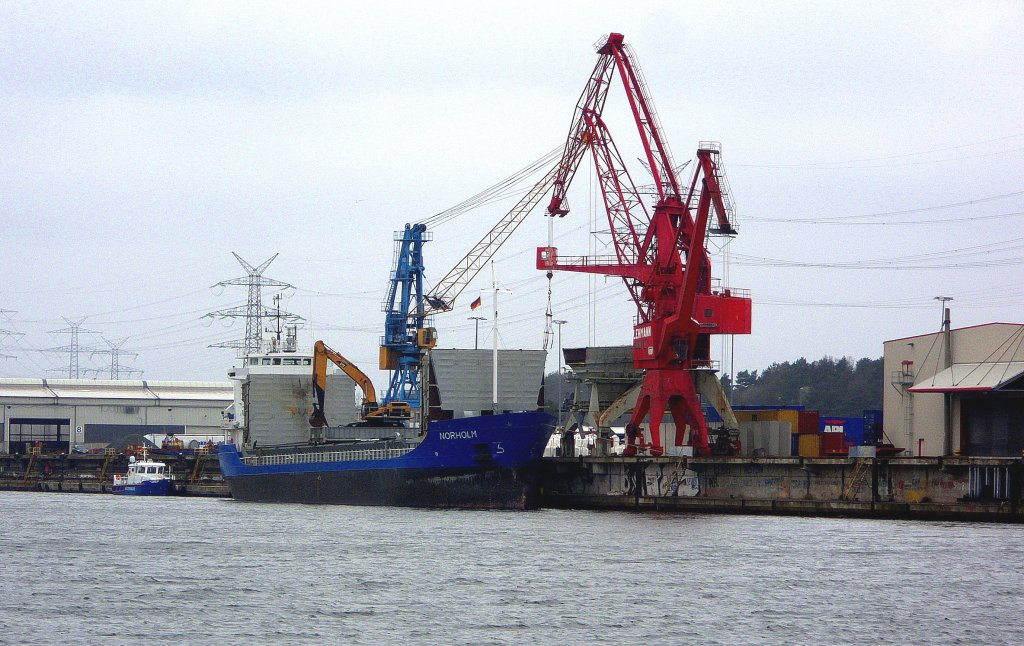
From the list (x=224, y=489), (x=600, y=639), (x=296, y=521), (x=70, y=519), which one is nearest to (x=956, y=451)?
(x=296, y=521)

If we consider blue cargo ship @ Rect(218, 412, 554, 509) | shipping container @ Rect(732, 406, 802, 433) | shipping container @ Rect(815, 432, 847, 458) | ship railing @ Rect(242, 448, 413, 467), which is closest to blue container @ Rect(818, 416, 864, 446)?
shipping container @ Rect(732, 406, 802, 433)

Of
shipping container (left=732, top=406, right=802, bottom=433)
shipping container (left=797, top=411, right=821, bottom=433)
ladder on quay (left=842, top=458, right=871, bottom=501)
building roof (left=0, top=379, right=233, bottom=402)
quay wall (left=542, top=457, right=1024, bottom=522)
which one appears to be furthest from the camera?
building roof (left=0, top=379, right=233, bottom=402)

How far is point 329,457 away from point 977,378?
2984 centimetres

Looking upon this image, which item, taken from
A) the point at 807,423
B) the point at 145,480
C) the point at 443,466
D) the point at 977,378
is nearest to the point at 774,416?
the point at 807,423

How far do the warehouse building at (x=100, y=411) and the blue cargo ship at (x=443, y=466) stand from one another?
2436 inches

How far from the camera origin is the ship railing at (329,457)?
6049cm

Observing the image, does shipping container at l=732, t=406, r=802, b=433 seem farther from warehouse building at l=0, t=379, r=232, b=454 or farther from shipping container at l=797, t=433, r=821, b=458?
warehouse building at l=0, t=379, r=232, b=454

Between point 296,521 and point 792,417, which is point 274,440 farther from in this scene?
point 792,417

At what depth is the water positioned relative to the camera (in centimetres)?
2802

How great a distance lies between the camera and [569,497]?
61281 millimetres

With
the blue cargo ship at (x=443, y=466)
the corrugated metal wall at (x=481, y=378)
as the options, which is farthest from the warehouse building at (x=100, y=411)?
Answer: the corrugated metal wall at (x=481, y=378)

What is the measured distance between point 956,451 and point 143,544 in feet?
105

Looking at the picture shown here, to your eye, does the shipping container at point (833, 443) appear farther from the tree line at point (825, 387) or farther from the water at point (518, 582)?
the tree line at point (825, 387)

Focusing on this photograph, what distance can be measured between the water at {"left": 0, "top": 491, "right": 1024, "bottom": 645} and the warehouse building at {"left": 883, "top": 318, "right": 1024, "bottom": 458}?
612cm
